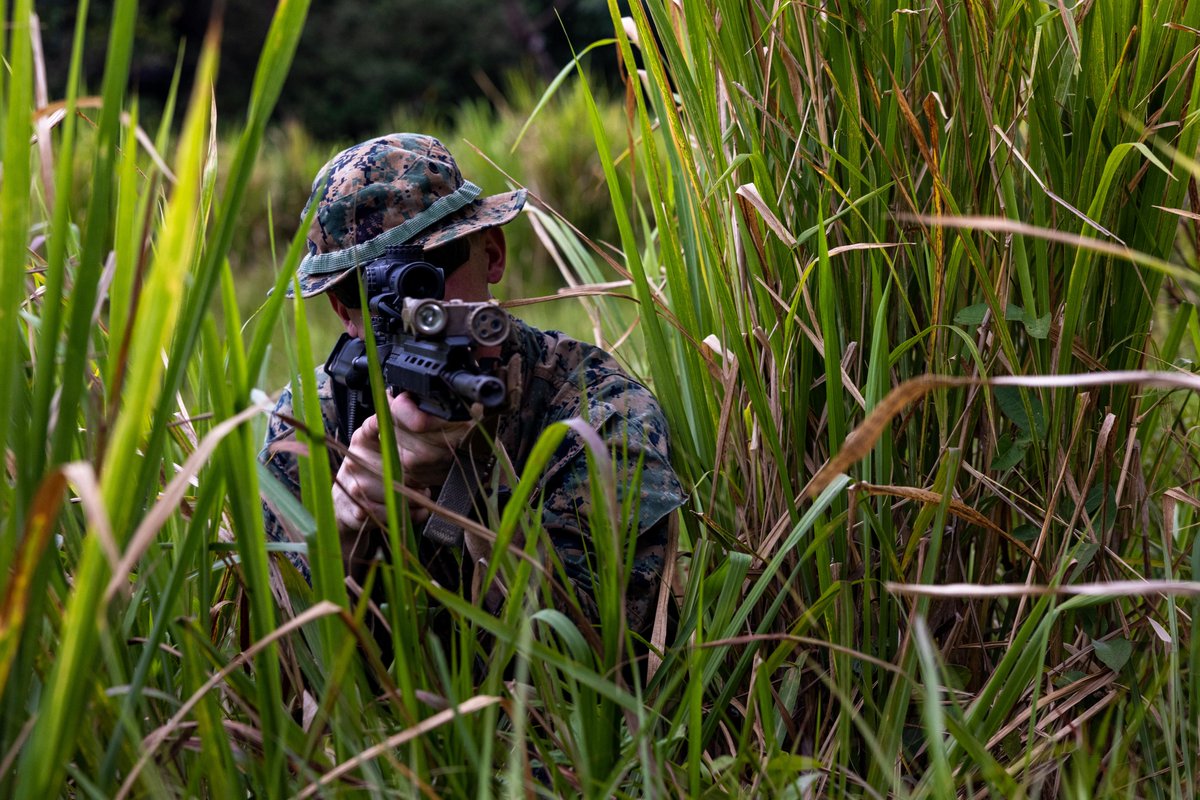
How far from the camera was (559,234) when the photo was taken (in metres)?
1.98

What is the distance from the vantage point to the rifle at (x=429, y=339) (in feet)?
4.02

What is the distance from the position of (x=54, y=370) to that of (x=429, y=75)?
821 inches

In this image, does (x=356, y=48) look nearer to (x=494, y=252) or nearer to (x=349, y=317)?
(x=494, y=252)

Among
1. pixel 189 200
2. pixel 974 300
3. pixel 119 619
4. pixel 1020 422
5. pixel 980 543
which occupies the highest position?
pixel 189 200

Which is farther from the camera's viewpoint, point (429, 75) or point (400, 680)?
point (429, 75)

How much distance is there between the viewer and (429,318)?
126cm

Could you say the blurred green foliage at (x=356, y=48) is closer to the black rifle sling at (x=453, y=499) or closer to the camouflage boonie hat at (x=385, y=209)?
the camouflage boonie hat at (x=385, y=209)

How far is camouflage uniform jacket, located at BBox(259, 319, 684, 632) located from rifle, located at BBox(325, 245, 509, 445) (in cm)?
18

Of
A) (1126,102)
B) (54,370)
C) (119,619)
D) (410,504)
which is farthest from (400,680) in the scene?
(1126,102)

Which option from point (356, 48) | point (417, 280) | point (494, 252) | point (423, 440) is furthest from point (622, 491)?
point (356, 48)

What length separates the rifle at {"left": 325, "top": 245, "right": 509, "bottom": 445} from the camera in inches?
48.3

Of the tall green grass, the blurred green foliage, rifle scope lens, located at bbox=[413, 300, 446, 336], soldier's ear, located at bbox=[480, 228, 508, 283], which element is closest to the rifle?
rifle scope lens, located at bbox=[413, 300, 446, 336]

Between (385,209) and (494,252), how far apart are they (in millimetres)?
196

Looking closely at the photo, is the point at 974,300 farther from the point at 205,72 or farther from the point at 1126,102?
the point at 205,72
